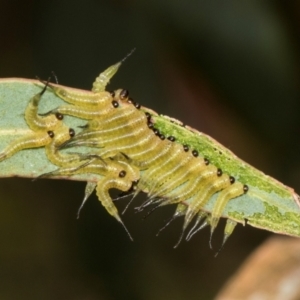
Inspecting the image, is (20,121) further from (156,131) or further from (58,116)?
(156,131)

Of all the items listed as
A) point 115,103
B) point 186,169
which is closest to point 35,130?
point 115,103

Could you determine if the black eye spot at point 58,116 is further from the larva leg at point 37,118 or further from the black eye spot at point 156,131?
the black eye spot at point 156,131

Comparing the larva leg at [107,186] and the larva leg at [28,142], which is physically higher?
the larva leg at [28,142]

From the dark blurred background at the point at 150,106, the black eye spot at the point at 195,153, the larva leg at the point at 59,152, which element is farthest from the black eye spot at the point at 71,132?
the dark blurred background at the point at 150,106

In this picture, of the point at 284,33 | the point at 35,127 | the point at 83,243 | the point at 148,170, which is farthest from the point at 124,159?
the point at 284,33

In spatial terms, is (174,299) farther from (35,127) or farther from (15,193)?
(35,127)
